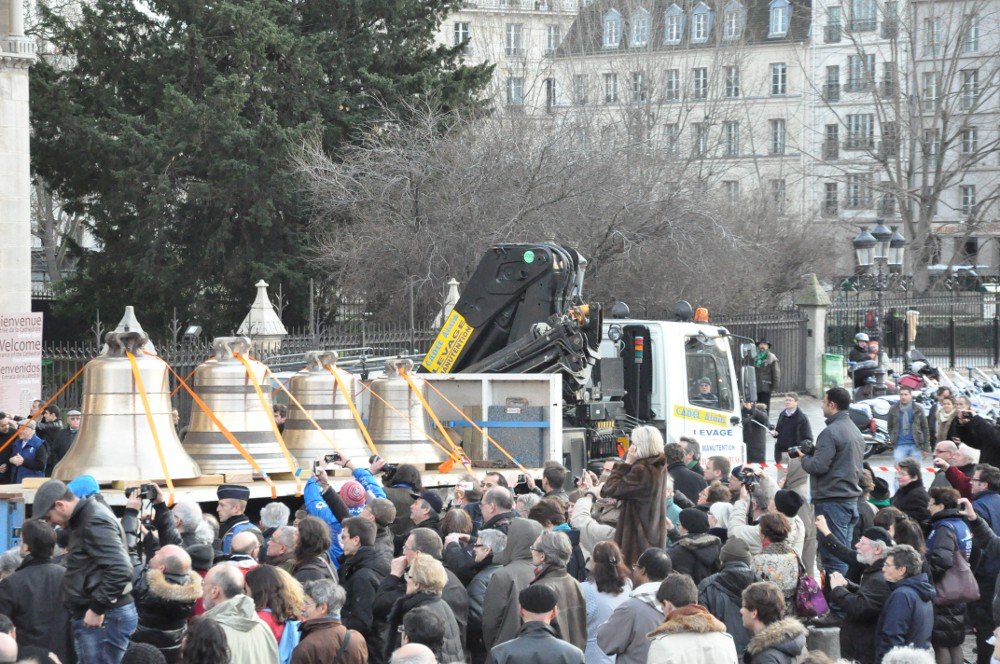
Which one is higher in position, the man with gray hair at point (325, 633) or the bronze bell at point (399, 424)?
the bronze bell at point (399, 424)

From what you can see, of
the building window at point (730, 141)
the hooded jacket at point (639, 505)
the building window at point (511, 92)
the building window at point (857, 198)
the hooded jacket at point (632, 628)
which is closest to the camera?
the hooded jacket at point (632, 628)

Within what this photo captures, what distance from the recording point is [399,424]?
13.8 metres

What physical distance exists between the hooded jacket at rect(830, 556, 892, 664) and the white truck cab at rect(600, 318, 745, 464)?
25.5 ft

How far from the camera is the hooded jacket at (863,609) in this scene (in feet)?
28.4

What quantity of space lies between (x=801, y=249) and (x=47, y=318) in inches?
936

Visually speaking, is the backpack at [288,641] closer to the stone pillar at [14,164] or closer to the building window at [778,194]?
the stone pillar at [14,164]

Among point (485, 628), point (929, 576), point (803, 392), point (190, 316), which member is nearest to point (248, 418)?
point (485, 628)

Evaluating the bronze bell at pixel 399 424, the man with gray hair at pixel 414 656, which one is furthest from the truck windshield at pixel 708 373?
the man with gray hair at pixel 414 656

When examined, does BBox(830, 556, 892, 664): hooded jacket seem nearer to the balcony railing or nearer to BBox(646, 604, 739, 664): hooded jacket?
BBox(646, 604, 739, 664): hooded jacket

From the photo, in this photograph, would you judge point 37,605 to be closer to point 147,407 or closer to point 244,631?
point 244,631

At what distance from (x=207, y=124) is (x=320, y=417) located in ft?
61.2

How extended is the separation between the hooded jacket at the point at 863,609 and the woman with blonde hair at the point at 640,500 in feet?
4.45

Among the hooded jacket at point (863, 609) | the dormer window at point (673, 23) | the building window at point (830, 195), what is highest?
the dormer window at point (673, 23)

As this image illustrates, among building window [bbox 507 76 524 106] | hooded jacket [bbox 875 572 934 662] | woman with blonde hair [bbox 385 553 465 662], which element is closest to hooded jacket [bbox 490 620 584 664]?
woman with blonde hair [bbox 385 553 465 662]
